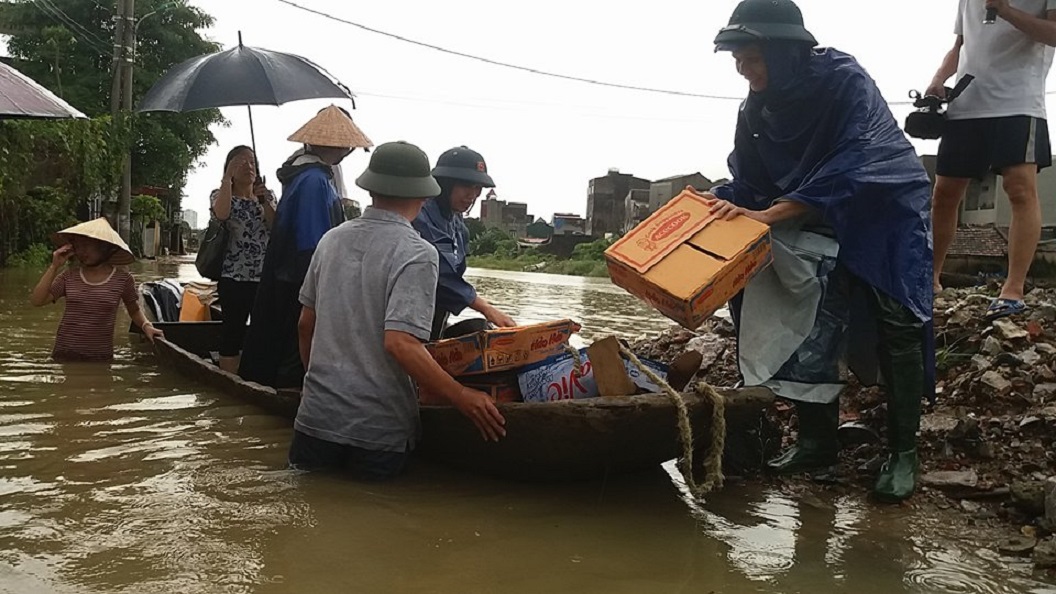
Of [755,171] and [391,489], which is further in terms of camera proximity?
[755,171]

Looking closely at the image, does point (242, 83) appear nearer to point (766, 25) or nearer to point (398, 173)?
point (398, 173)

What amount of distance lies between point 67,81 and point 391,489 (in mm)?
27656

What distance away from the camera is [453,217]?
4320 mm

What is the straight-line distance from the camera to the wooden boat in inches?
115

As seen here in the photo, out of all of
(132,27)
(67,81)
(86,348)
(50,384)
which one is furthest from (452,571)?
(67,81)

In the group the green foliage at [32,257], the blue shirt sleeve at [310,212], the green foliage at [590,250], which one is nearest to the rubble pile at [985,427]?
the blue shirt sleeve at [310,212]

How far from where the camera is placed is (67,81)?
26141 mm

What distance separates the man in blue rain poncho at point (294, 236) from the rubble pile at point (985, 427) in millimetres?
2474

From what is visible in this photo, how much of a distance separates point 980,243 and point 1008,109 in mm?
9152

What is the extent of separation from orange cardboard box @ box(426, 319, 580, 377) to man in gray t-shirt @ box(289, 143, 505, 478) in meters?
0.19

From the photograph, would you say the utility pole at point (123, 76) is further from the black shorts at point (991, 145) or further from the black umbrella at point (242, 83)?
the black shorts at point (991, 145)

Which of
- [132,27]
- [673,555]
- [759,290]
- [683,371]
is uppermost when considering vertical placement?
[132,27]

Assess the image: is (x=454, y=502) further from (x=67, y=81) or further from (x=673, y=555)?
(x=67, y=81)

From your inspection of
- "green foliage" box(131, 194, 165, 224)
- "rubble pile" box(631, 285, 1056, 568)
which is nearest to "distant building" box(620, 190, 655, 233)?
"green foliage" box(131, 194, 165, 224)
